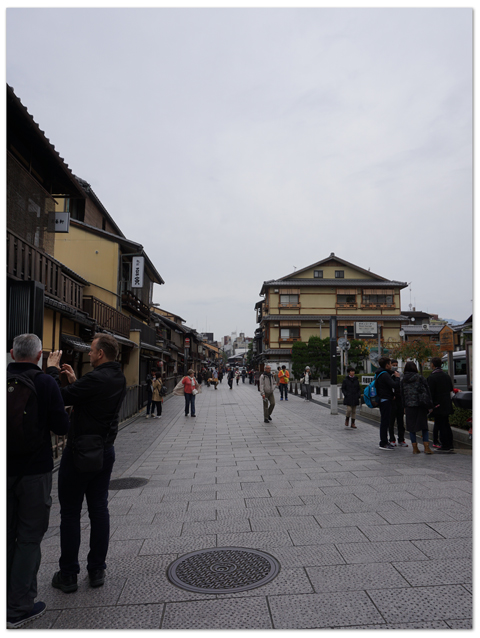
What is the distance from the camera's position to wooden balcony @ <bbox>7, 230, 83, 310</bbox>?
8133 mm

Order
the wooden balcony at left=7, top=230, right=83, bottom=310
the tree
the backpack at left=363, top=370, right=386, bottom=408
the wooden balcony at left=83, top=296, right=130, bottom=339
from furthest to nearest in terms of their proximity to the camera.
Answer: the tree, the wooden balcony at left=83, top=296, right=130, bottom=339, the backpack at left=363, top=370, right=386, bottom=408, the wooden balcony at left=7, top=230, right=83, bottom=310

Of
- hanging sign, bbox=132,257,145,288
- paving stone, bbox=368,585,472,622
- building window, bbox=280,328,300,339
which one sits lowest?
paving stone, bbox=368,585,472,622

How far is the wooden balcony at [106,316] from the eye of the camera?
14867 millimetres

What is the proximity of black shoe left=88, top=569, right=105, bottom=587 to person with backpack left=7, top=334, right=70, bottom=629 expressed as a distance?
1.39ft

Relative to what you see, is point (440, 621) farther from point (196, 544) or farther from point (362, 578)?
point (196, 544)

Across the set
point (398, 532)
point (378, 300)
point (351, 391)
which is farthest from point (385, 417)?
point (378, 300)

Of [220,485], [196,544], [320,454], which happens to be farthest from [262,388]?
[196,544]

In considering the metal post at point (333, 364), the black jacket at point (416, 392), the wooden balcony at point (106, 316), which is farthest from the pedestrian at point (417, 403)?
the wooden balcony at point (106, 316)

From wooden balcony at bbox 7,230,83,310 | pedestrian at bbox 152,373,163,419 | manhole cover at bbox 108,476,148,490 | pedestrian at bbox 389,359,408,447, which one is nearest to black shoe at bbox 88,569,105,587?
manhole cover at bbox 108,476,148,490

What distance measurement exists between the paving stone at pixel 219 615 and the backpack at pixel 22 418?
1473 millimetres

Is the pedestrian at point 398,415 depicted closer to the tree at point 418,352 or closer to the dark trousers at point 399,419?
the dark trousers at point 399,419

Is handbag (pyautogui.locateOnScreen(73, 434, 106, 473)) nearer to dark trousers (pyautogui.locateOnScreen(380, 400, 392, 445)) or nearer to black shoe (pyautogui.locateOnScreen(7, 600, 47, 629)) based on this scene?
black shoe (pyautogui.locateOnScreen(7, 600, 47, 629))

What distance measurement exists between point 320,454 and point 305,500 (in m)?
3.28

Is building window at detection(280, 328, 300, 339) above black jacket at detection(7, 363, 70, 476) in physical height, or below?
above
